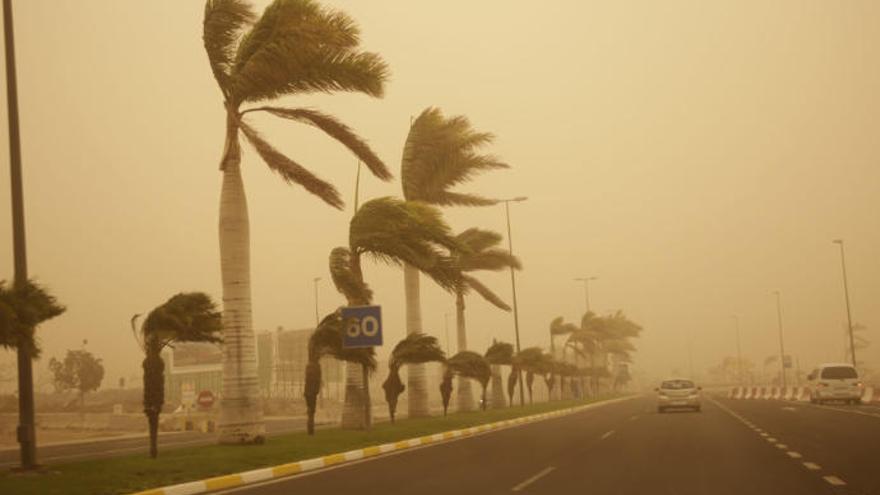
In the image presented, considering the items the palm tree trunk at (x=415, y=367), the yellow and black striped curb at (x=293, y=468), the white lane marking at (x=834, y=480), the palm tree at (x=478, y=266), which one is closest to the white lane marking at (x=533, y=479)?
the white lane marking at (x=834, y=480)

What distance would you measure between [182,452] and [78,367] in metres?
68.7

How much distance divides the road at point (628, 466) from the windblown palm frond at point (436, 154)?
11632 millimetres

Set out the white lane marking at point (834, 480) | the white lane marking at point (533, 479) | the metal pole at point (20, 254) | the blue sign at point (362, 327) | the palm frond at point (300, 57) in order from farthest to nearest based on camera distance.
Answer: the blue sign at point (362, 327) < the palm frond at point (300, 57) < the metal pole at point (20, 254) < the white lane marking at point (533, 479) < the white lane marking at point (834, 480)

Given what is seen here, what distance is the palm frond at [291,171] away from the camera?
21703mm

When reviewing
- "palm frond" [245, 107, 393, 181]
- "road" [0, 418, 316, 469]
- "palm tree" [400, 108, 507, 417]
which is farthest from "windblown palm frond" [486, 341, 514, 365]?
"palm frond" [245, 107, 393, 181]

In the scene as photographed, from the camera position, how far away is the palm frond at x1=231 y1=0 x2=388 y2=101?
20328mm

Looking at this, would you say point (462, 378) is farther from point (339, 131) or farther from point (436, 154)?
point (339, 131)

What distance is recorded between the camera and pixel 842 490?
1165cm

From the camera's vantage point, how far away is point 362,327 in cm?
2302

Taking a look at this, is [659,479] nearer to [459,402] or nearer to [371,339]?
[371,339]

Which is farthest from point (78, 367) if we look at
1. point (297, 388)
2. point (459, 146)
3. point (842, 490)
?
point (842, 490)

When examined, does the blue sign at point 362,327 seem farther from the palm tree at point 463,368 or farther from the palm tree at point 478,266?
the palm tree at point 478,266

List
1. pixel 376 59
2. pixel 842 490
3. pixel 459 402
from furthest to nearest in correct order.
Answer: pixel 459 402 → pixel 376 59 → pixel 842 490

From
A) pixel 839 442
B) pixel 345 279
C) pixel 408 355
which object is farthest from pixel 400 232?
pixel 839 442
